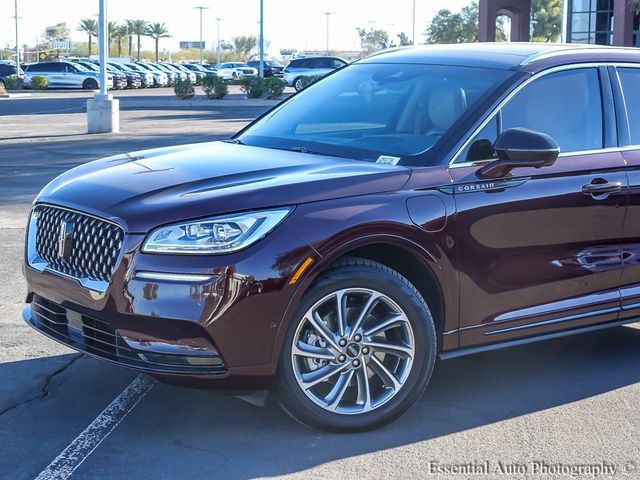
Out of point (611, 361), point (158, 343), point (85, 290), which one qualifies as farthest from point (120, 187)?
point (611, 361)

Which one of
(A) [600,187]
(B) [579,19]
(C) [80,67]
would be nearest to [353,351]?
(A) [600,187]

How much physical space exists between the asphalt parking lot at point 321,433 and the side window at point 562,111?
1.37 metres

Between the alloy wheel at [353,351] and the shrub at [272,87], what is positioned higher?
the shrub at [272,87]

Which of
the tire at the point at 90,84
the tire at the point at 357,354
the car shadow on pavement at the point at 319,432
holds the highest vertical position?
the tire at the point at 90,84

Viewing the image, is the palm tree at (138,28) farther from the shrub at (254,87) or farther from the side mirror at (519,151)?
the side mirror at (519,151)

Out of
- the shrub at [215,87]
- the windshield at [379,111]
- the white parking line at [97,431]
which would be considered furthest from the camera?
the shrub at [215,87]

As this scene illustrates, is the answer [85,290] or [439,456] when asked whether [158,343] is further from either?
[439,456]

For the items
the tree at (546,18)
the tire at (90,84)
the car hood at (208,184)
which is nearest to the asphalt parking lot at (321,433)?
the car hood at (208,184)

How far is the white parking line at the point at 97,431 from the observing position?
4453 millimetres

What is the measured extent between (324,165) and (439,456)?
5.01 feet

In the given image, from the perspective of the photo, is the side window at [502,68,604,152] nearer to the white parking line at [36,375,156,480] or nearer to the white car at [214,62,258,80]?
the white parking line at [36,375,156,480]

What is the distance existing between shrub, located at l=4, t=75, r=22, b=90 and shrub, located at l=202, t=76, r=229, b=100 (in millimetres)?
17113

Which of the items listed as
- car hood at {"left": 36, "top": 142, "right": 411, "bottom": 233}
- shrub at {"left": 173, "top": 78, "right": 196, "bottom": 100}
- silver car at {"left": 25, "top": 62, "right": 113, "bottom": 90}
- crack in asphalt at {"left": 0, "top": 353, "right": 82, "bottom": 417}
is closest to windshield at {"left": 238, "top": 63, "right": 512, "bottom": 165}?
car hood at {"left": 36, "top": 142, "right": 411, "bottom": 233}

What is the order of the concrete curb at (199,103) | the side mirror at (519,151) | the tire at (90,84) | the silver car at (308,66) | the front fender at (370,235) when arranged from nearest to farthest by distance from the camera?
the front fender at (370,235)
the side mirror at (519,151)
the concrete curb at (199,103)
the silver car at (308,66)
the tire at (90,84)
